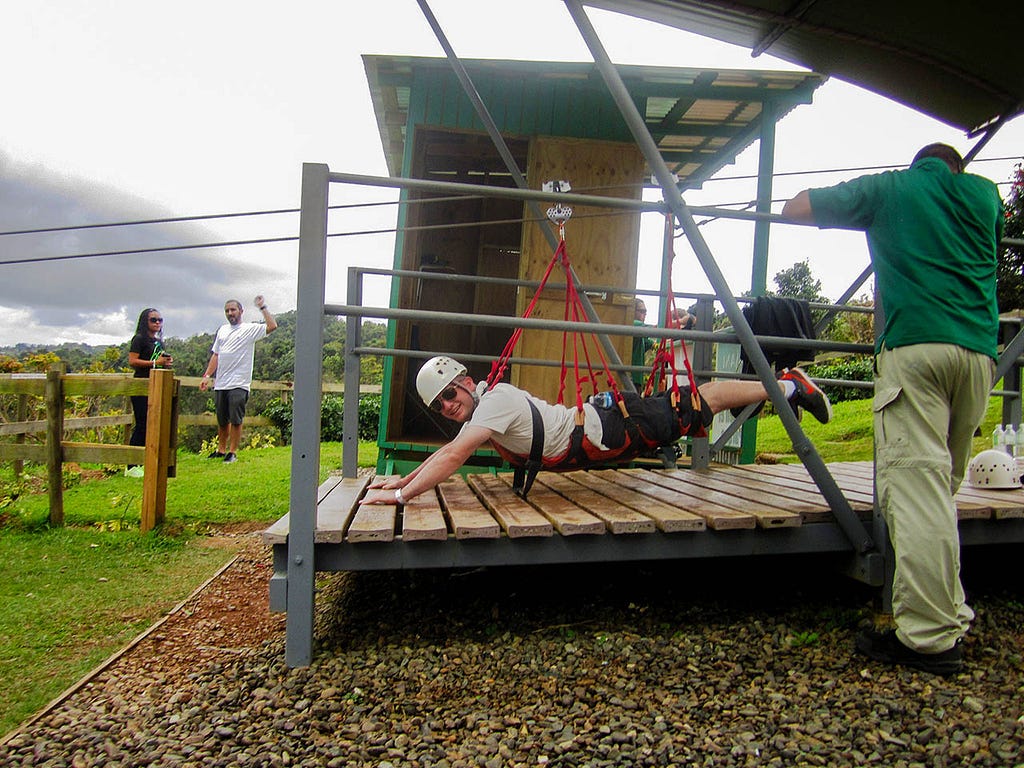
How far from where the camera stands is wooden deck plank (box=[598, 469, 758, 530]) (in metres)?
2.52

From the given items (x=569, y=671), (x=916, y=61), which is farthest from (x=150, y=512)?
(x=916, y=61)

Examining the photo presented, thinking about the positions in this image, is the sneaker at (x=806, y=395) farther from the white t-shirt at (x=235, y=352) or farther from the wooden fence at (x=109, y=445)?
the white t-shirt at (x=235, y=352)

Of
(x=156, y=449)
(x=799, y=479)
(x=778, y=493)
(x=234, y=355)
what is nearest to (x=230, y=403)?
(x=234, y=355)

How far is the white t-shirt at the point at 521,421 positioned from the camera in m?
2.83

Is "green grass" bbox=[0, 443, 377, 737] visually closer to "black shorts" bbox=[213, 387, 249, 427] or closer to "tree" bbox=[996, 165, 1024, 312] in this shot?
"black shorts" bbox=[213, 387, 249, 427]

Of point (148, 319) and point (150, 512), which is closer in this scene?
point (150, 512)

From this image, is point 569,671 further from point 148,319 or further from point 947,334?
point 148,319

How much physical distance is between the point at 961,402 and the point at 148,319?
699cm

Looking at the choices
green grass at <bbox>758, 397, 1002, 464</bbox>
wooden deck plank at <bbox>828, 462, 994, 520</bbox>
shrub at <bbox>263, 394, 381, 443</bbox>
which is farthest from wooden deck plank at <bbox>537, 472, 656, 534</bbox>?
shrub at <bbox>263, 394, 381, 443</bbox>

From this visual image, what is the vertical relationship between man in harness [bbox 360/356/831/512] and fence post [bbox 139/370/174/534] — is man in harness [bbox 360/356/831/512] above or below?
above

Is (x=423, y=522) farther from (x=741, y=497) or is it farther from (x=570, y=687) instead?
(x=741, y=497)

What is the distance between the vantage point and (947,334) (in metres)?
2.21

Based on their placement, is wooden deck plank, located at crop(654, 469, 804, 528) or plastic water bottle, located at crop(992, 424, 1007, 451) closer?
wooden deck plank, located at crop(654, 469, 804, 528)

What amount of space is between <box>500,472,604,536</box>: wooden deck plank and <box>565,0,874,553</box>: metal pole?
0.77 metres
